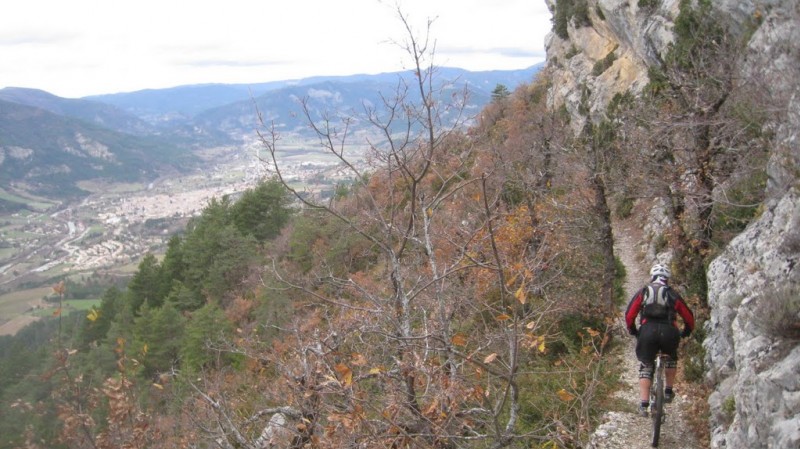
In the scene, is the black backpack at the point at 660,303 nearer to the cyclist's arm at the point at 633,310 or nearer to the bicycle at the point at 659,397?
the cyclist's arm at the point at 633,310

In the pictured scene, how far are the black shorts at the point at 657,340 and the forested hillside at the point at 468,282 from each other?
416mm

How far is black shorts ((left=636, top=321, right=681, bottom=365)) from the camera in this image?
5516mm

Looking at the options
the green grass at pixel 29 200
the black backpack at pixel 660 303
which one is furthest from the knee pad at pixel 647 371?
the green grass at pixel 29 200

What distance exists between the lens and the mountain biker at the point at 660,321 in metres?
5.52

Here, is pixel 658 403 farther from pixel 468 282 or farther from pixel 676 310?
pixel 468 282

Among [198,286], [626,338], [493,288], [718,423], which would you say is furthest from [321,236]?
[718,423]

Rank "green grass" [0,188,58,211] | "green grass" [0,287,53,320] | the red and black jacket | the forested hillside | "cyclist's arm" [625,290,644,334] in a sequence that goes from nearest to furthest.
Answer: the forested hillside < the red and black jacket < "cyclist's arm" [625,290,644,334] < "green grass" [0,287,53,320] < "green grass" [0,188,58,211]

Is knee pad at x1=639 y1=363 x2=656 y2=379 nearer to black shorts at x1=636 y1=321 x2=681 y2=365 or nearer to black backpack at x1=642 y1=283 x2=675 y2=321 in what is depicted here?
black shorts at x1=636 y1=321 x2=681 y2=365

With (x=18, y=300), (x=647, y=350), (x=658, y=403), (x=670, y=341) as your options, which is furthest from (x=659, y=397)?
(x=18, y=300)

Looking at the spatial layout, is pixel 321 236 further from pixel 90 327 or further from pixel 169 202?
pixel 169 202

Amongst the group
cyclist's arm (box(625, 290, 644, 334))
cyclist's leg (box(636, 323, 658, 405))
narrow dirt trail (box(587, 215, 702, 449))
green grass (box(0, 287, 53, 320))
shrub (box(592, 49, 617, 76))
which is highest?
shrub (box(592, 49, 617, 76))

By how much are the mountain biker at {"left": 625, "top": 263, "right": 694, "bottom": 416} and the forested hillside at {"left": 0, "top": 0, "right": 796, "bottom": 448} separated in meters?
0.43

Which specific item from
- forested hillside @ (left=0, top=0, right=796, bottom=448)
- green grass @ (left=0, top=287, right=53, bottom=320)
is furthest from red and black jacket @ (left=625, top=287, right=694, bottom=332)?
green grass @ (left=0, top=287, right=53, bottom=320)

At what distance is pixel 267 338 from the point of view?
20578 mm
